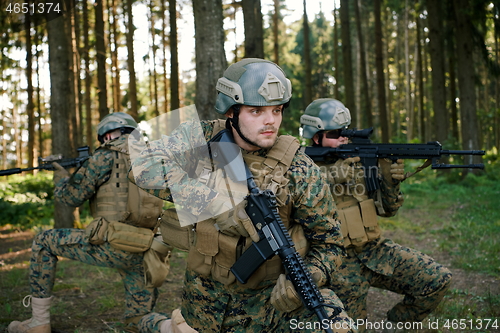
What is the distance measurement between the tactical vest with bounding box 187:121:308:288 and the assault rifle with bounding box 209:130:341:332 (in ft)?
0.29

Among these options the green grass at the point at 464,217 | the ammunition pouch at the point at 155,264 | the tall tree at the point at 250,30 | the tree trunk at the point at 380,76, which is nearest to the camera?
the ammunition pouch at the point at 155,264

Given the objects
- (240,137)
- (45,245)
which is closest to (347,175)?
(240,137)

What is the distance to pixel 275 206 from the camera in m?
2.54

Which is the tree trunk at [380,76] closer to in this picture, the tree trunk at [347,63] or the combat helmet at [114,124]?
the tree trunk at [347,63]

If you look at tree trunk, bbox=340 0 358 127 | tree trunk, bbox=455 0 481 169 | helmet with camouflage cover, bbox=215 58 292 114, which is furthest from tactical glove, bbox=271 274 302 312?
tree trunk, bbox=455 0 481 169

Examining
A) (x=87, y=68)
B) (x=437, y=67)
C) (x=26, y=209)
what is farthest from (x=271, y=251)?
(x=87, y=68)

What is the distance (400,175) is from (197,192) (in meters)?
2.46

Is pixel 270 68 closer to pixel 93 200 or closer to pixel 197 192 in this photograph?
pixel 197 192

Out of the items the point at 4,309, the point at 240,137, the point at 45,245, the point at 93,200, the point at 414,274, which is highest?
the point at 240,137

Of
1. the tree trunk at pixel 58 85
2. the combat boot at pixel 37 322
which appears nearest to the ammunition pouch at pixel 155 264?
the combat boot at pixel 37 322

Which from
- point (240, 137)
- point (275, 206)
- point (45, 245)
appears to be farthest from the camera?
point (45, 245)

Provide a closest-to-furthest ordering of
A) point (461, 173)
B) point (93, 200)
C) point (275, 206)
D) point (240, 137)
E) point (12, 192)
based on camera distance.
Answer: point (275, 206)
point (240, 137)
point (93, 200)
point (12, 192)
point (461, 173)

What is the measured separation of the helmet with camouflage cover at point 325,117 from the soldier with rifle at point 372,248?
34mm

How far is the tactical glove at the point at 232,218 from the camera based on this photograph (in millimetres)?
2492
